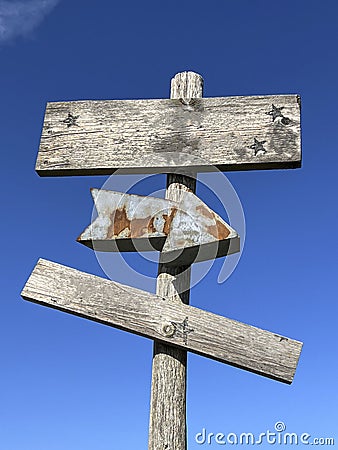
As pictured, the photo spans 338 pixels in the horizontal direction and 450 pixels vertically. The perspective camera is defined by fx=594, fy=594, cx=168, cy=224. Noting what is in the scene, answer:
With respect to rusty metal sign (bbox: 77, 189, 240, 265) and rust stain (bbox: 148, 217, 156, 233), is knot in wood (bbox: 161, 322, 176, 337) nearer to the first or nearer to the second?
rusty metal sign (bbox: 77, 189, 240, 265)

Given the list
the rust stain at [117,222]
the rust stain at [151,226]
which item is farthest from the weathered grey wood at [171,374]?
the rust stain at [117,222]

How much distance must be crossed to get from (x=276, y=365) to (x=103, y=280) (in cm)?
85

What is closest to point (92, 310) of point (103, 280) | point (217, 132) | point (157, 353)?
point (103, 280)

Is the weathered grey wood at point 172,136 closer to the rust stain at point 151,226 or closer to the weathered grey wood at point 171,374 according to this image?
the weathered grey wood at point 171,374

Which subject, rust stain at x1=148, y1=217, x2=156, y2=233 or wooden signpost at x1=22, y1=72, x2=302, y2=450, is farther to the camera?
rust stain at x1=148, y1=217, x2=156, y2=233

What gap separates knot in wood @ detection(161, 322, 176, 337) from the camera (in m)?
2.60

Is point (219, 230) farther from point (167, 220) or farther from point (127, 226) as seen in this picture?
point (127, 226)

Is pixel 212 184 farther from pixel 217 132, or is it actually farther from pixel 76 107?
pixel 76 107

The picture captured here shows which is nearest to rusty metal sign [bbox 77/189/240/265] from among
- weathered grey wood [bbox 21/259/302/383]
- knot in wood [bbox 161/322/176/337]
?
weathered grey wood [bbox 21/259/302/383]

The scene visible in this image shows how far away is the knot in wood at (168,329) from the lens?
8.54 feet

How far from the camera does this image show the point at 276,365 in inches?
101

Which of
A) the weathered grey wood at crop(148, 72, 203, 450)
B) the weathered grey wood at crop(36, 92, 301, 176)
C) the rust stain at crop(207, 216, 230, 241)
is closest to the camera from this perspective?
the weathered grey wood at crop(148, 72, 203, 450)

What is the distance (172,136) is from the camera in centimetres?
294

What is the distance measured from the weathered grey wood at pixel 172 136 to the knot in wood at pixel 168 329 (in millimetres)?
775
